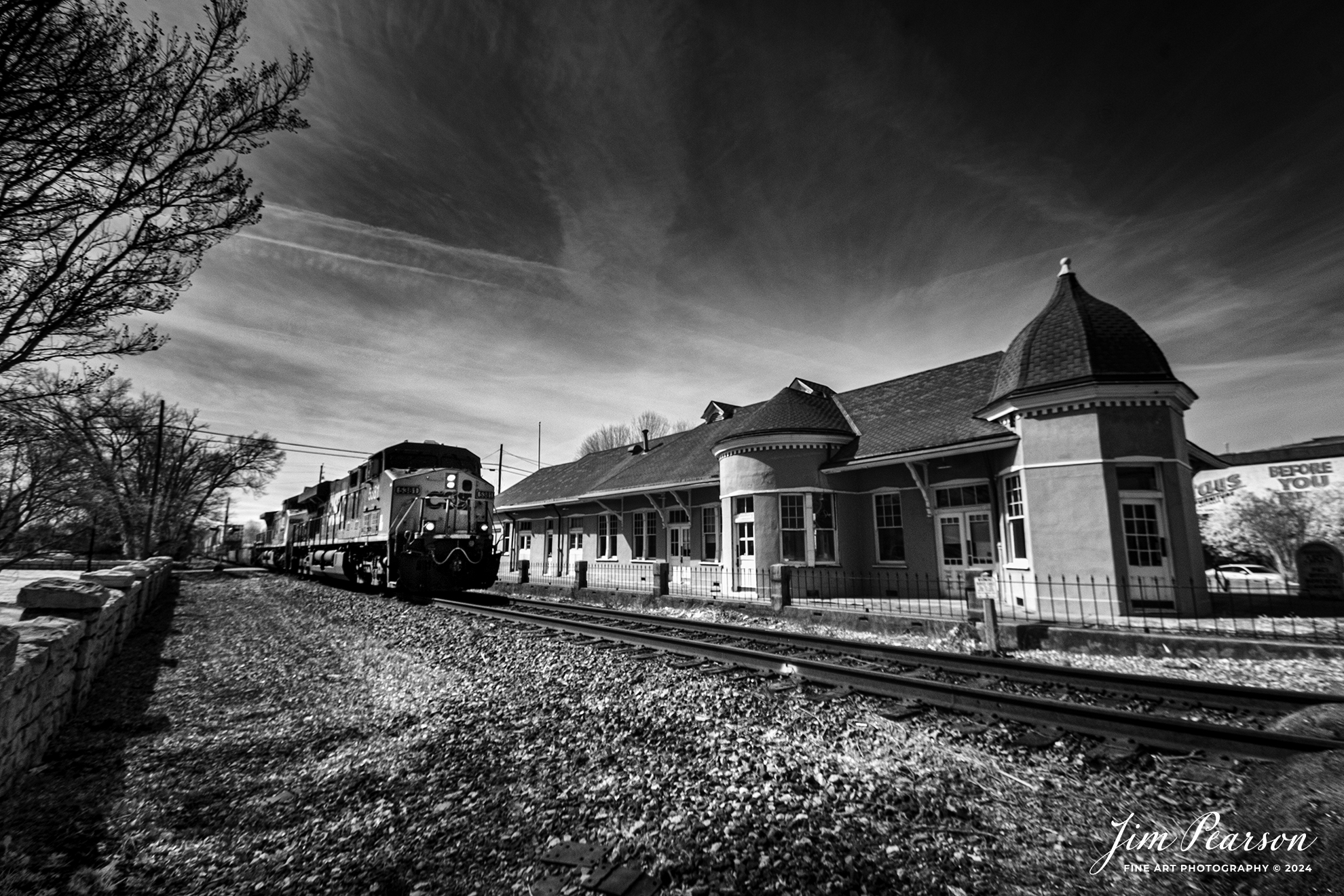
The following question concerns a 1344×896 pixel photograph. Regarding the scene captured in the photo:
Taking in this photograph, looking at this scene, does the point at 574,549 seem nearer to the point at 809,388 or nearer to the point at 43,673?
the point at 809,388

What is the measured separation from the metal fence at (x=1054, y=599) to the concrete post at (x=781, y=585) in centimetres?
3

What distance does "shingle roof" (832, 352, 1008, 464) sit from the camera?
14.8 metres

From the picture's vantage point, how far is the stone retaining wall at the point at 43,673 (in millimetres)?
4070

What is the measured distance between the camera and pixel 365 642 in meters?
10.1

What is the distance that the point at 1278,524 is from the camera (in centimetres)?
2323

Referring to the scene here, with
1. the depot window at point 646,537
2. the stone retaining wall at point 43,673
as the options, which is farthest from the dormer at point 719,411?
the stone retaining wall at point 43,673

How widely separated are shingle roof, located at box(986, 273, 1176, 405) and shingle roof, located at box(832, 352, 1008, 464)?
105 cm

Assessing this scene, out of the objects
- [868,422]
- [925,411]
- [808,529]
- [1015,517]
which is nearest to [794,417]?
[868,422]

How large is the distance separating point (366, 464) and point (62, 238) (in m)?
16.0

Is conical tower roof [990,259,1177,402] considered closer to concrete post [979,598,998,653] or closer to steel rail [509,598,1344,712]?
concrete post [979,598,998,653]

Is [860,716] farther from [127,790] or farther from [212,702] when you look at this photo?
[212,702]

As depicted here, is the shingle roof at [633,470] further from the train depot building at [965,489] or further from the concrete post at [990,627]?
the concrete post at [990,627]

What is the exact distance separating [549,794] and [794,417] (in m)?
14.4

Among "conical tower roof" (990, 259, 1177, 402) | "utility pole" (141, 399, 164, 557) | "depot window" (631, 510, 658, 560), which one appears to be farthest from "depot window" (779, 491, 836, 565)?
"utility pole" (141, 399, 164, 557)
